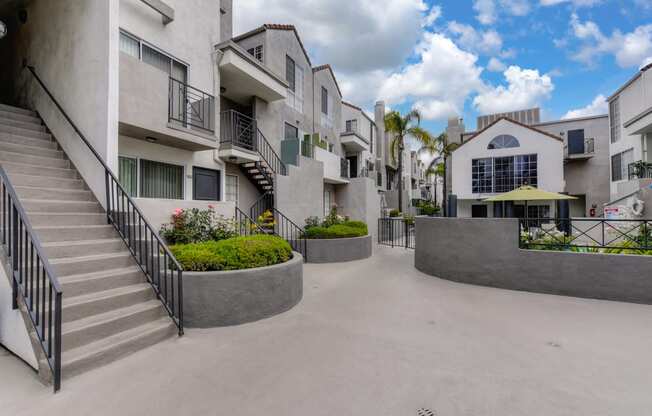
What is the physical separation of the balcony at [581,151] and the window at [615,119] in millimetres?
3219

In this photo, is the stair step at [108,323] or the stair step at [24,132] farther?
the stair step at [24,132]

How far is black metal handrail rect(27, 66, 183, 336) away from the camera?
14.0 ft

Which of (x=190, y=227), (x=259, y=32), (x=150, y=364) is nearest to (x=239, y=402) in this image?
(x=150, y=364)

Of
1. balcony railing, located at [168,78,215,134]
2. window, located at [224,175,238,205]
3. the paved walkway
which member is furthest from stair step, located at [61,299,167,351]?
window, located at [224,175,238,205]

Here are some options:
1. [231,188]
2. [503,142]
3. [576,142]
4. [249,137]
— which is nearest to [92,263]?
[231,188]

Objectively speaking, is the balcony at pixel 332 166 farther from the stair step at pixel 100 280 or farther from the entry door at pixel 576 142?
the entry door at pixel 576 142

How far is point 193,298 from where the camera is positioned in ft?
14.7

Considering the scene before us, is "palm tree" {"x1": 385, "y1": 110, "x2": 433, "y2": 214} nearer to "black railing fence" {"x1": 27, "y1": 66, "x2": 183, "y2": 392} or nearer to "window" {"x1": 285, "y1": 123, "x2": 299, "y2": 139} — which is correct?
"window" {"x1": 285, "y1": 123, "x2": 299, "y2": 139}

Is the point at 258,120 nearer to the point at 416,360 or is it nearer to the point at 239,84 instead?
the point at 239,84

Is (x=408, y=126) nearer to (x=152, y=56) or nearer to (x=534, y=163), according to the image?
(x=534, y=163)

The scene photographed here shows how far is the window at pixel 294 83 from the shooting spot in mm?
14123

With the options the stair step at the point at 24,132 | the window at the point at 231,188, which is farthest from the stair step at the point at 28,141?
the window at the point at 231,188

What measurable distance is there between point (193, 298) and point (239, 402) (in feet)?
6.98

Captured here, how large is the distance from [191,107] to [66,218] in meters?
4.87
